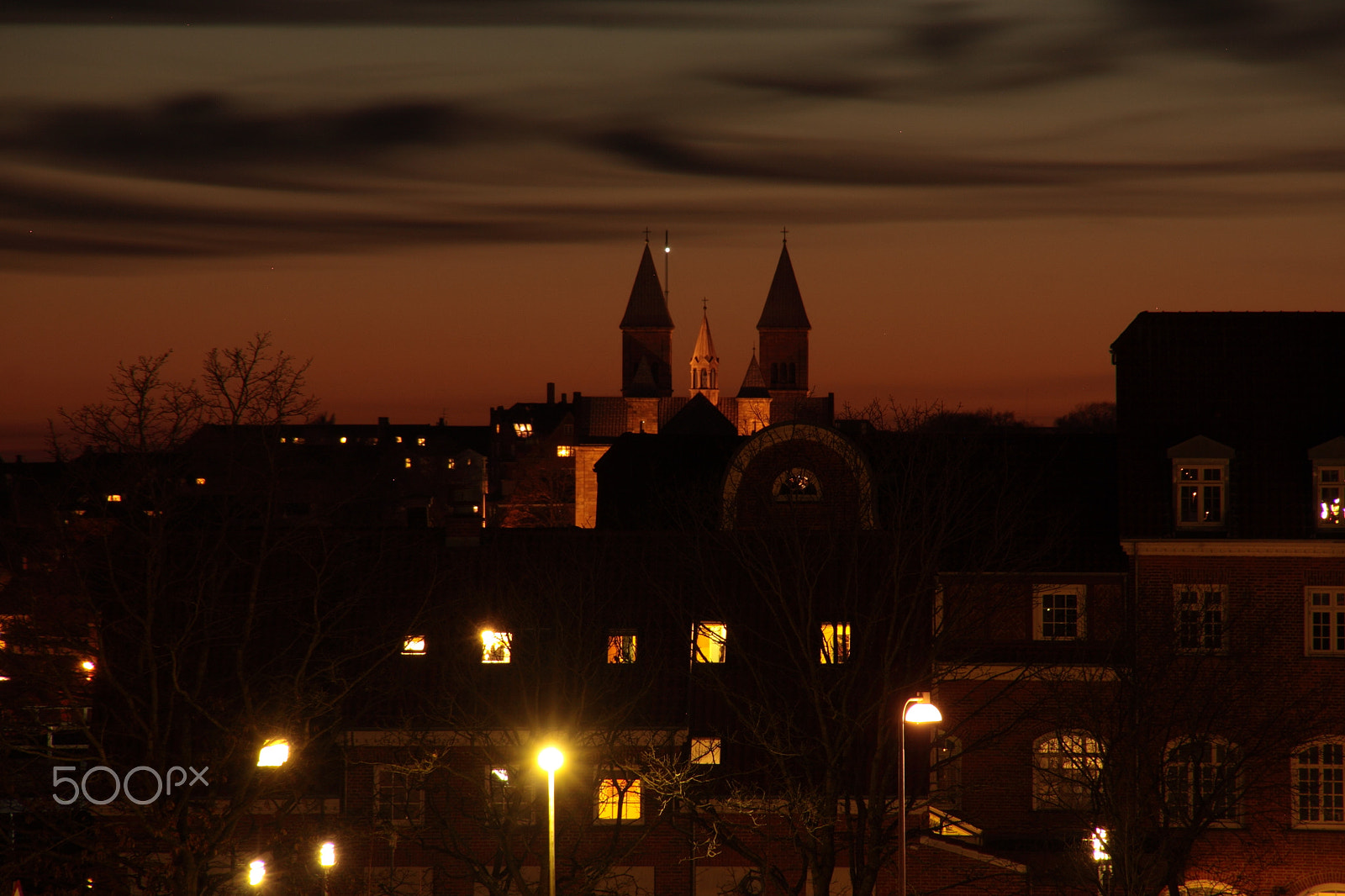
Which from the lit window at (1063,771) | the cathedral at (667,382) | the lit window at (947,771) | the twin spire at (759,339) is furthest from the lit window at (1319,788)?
the twin spire at (759,339)

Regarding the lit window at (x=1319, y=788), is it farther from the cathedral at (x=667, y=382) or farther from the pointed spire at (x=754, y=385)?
the pointed spire at (x=754, y=385)

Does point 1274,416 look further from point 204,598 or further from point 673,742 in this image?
point 204,598

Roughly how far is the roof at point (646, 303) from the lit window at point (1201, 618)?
123016 mm

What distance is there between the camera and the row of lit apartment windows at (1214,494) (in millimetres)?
34469

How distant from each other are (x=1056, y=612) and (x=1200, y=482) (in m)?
4.54

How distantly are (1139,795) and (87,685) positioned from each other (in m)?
19.3

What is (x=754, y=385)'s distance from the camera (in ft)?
526

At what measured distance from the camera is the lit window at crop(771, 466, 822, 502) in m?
36.4

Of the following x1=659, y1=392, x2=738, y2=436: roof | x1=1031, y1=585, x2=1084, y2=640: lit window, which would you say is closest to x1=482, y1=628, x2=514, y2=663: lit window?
x1=1031, y1=585, x2=1084, y2=640: lit window

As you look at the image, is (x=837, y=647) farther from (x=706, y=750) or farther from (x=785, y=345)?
(x=785, y=345)

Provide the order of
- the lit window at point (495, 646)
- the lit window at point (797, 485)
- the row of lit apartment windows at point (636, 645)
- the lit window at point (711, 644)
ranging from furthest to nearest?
1. the lit window at point (797, 485)
2. the lit window at point (711, 644)
3. the lit window at point (495, 646)
4. the row of lit apartment windows at point (636, 645)

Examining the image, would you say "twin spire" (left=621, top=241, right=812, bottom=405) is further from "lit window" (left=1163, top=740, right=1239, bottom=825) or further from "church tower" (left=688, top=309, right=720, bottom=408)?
"lit window" (left=1163, top=740, right=1239, bottom=825)

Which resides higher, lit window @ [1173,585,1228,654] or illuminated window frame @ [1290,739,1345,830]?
lit window @ [1173,585,1228,654]

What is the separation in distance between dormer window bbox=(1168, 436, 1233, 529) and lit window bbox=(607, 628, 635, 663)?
13117 millimetres
